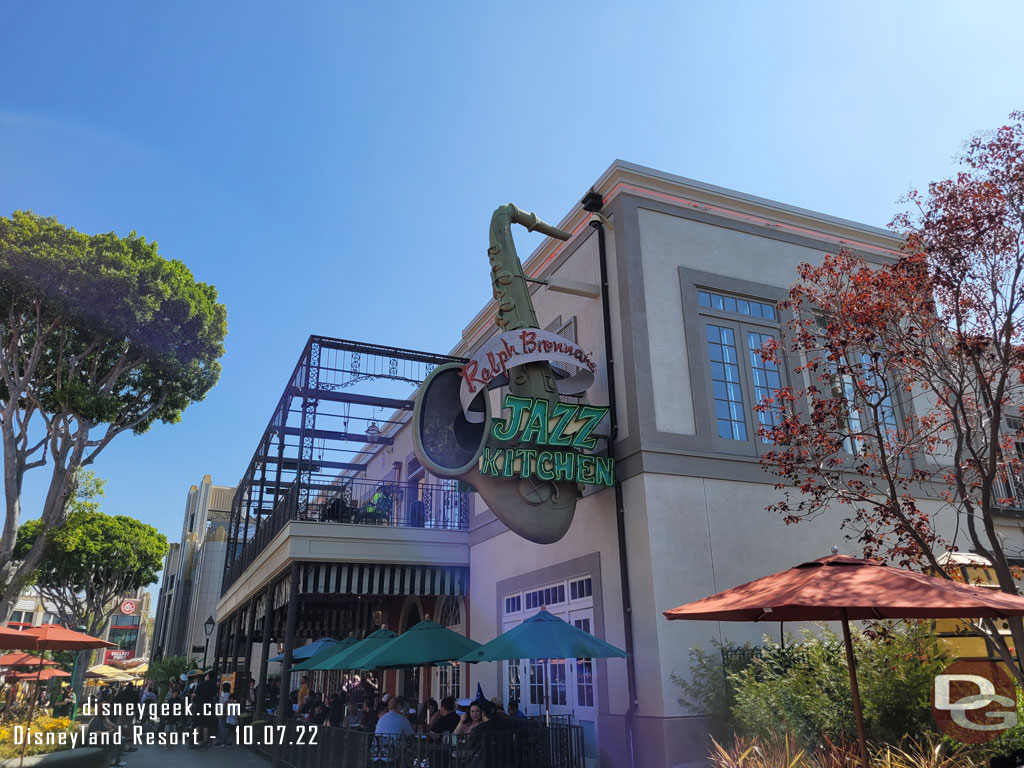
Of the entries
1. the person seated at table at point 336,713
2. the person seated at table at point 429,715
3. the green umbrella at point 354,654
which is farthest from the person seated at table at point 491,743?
the person seated at table at point 336,713

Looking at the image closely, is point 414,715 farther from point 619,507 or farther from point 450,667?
point 619,507

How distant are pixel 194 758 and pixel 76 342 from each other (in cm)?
1103

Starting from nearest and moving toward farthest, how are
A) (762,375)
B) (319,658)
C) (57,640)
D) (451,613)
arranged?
(762,375)
(57,640)
(319,658)
(451,613)

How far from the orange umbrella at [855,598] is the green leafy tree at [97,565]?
39.4m

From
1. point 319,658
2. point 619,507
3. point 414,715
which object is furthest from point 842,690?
point 319,658

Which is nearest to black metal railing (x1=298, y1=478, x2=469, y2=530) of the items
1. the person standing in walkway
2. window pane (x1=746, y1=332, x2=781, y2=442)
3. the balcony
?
window pane (x1=746, y1=332, x2=781, y2=442)

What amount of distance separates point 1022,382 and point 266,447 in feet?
61.0

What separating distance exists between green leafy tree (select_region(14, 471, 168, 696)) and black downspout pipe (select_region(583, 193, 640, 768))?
3512 cm

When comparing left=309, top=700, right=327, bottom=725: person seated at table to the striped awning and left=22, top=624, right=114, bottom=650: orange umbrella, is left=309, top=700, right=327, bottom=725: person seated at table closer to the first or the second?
the striped awning

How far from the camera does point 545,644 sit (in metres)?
8.95

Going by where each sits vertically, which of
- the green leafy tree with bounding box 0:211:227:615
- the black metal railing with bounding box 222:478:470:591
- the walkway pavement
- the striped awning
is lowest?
the walkway pavement

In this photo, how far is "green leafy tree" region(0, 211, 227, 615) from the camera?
18109mm

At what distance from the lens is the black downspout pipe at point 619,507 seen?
1000 cm

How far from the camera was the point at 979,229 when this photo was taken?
312 inches
